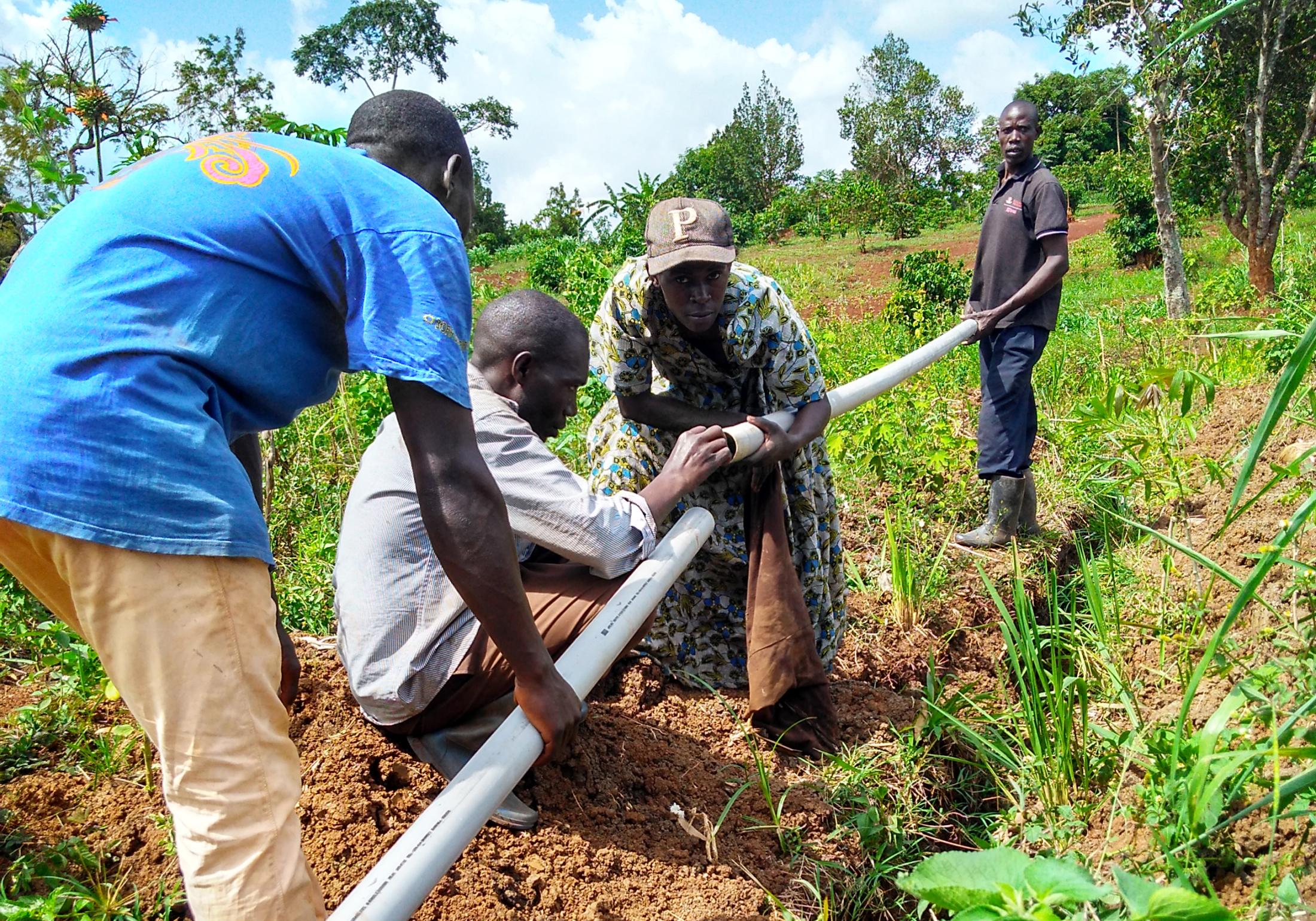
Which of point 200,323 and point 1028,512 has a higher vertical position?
point 200,323

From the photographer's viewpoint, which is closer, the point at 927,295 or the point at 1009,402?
the point at 1009,402

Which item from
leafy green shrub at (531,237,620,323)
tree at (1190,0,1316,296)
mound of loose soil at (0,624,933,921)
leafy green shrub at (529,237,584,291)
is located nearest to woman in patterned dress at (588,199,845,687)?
mound of loose soil at (0,624,933,921)

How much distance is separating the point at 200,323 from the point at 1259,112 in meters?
12.0

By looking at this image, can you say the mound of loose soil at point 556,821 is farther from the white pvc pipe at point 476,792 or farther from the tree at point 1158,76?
the tree at point 1158,76

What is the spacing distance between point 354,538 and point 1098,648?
219cm

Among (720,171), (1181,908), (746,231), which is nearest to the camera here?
(1181,908)

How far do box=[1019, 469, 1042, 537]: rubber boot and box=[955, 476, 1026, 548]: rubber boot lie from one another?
2 centimetres

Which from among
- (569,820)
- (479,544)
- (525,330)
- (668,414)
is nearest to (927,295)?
(668,414)

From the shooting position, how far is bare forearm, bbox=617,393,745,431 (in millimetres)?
2918

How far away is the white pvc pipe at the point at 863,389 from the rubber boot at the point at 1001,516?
0.69 meters

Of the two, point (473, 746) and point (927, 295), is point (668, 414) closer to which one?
point (473, 746)

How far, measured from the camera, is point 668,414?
9.74ft

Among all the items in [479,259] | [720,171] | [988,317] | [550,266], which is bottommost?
[988,317]

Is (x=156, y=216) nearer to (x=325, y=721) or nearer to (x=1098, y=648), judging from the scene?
(x=325, y=721)
